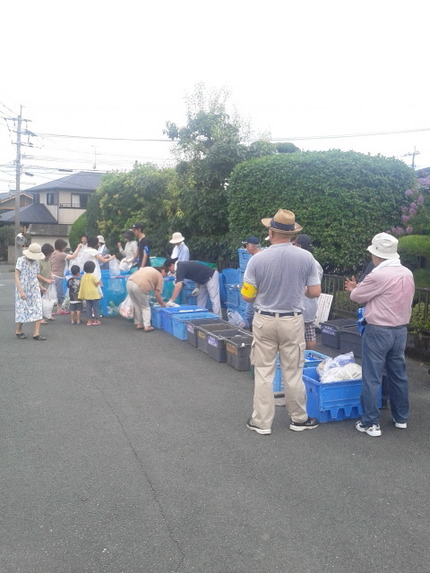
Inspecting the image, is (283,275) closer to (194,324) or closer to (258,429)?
(258,429)

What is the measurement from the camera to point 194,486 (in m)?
4.23

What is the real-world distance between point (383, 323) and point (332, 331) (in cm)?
411

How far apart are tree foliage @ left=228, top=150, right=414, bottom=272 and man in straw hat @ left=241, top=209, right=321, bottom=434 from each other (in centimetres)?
590

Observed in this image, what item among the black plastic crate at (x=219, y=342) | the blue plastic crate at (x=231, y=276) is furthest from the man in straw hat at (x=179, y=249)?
the black plastic crate at (x=219, y=342)

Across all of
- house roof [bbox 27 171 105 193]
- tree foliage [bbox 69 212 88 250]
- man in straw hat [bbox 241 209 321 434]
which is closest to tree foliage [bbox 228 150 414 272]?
man in straw hat [bbox 241 209 321 434]

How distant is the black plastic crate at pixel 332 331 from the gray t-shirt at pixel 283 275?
13.2ft

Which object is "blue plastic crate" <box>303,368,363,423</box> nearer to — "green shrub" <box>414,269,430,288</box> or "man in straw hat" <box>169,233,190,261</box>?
"green shrub" <box>414,269,430,288</box>

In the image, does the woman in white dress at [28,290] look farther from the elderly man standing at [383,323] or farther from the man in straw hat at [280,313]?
the elderly man standing at [383,323]

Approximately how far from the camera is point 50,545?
3438mm

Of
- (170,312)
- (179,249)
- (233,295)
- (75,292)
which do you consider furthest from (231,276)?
(75,292)

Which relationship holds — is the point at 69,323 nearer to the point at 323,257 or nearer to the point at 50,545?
the point at 323,257

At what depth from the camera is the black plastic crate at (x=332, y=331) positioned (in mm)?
9125

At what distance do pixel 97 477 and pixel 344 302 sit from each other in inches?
283

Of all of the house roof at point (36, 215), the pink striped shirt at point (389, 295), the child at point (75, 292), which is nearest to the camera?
the pink striped shirt at point (389, 295)
